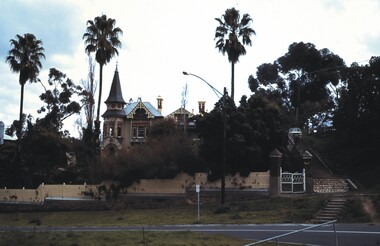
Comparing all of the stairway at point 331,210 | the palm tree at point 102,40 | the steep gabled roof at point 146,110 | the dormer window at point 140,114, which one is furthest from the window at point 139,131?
the stairway at point 331,210

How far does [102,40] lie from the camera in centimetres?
5356

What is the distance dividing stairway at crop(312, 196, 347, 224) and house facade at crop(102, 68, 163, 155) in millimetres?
45793

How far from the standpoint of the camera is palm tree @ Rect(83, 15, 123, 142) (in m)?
53.0

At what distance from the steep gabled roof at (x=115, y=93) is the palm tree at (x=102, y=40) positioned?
725 inches

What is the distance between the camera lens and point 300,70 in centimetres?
7706

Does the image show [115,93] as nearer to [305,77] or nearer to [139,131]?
[139,131]

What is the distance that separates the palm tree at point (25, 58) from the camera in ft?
176

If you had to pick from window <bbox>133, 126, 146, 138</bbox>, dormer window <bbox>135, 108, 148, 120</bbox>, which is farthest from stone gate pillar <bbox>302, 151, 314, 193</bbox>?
dormer window <bbox>135, 108, 148, 120</bbox>

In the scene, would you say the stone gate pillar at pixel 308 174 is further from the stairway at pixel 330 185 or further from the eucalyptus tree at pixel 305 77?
the eucalyptus tree at pixel 305 77

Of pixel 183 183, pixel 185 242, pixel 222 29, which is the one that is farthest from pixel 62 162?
pixel 185 242

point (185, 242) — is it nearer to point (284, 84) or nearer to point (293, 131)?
point (293, 131)

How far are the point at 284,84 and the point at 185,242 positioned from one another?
2552 inches

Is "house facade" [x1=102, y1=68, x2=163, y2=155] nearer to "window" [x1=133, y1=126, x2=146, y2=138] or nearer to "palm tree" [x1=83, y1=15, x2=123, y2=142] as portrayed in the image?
"window" [x1=133, y1=126, x2=146, y2=138]

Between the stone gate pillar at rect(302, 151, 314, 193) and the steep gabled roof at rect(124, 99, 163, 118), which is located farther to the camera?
the steep gabled roof at rect(124, 99, 163, 118)
